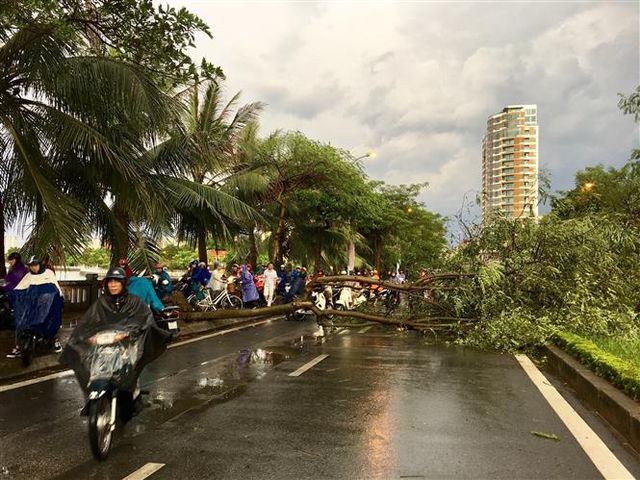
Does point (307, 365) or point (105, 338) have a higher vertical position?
point (105, 338)

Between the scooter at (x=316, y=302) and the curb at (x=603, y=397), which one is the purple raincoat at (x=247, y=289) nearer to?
the scooter at (x=316, y=302)

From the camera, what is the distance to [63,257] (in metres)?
8.45

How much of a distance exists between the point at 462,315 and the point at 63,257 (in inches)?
323

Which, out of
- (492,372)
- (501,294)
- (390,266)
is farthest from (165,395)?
(390,266)

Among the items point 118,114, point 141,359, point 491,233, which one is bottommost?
point 141,359

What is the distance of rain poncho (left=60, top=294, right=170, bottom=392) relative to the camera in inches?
184

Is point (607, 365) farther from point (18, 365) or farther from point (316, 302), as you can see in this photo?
point (316, 302)

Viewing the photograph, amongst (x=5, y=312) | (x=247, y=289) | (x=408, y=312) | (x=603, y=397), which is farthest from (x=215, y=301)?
(x=603, y=397)

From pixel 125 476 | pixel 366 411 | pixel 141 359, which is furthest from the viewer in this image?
pixel 366 411

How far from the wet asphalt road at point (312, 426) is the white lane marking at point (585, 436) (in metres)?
0.09

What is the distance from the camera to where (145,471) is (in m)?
4.28

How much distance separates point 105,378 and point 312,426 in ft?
6.55

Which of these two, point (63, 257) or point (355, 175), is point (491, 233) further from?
point (355, 175)

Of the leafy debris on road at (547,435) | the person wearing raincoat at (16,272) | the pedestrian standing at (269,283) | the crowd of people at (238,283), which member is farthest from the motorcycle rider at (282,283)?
the leafy debris on road at (547,435)
